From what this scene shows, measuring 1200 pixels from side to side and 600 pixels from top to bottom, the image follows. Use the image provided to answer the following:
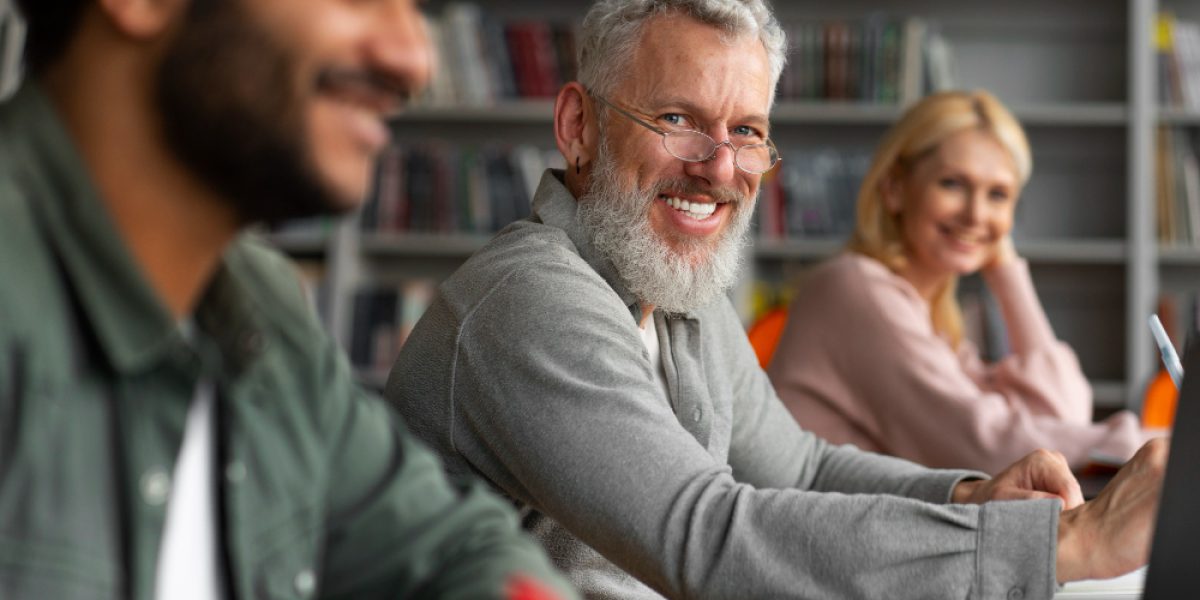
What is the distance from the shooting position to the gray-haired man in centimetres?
115

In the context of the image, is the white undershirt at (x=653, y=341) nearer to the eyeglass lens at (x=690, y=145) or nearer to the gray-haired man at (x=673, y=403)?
the gray-haired man at (x=673, y=403)

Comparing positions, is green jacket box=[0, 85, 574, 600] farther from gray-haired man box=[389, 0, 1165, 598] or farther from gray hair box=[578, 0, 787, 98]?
gray hair box=[578, 0, 787, 98]

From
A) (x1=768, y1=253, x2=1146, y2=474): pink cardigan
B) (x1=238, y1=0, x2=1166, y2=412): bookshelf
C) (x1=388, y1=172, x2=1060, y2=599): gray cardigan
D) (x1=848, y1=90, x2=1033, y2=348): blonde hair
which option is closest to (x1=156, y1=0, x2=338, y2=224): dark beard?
(x1=388, y1=172, x2=1060, y2=599): gray cardigan

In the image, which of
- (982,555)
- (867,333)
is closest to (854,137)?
(867,333)

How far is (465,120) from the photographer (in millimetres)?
4418

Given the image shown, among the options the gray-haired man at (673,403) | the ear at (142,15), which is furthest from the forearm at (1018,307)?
the ear at (142,15)

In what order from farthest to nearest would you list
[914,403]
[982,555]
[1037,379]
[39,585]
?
[1037,379] → [914,403] → [982,555] → [39,585]

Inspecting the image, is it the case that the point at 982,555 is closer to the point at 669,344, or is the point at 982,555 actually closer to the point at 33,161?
the point at 669,344

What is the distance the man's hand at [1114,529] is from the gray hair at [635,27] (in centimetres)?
71

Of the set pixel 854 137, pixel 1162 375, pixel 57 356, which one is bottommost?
pixel 1162 375

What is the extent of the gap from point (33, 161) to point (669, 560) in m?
0.61

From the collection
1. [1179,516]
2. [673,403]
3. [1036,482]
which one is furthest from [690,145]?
[1179,516]

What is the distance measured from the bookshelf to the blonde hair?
47.2 inches

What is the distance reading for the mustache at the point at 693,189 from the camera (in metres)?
1.65
